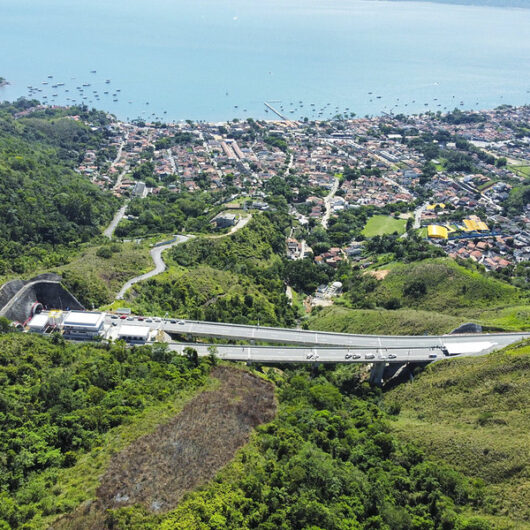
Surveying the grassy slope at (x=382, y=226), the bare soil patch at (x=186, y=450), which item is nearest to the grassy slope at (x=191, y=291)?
the bare soil patch at (x=186, y=450)

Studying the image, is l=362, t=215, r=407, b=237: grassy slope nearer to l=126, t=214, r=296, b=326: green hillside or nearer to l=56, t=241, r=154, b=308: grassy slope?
l=126, t=214, r=296, b=326: green hillside

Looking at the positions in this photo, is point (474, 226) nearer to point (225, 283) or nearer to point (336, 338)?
point (225, 283)

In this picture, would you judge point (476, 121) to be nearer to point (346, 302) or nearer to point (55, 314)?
point (346, 302)

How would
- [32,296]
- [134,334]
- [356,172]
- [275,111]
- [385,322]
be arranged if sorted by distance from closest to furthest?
1. [134,334]
2. [32,296]
3. [385,322]
4. [356,172]
5. [275,111]

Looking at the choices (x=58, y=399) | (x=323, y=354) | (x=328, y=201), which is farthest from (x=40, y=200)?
(x=328, y=201)

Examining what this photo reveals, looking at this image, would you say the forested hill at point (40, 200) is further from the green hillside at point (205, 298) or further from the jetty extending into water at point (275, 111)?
the jetty extending into water at point (275, 111)

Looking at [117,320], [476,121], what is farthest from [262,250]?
[476,121]
